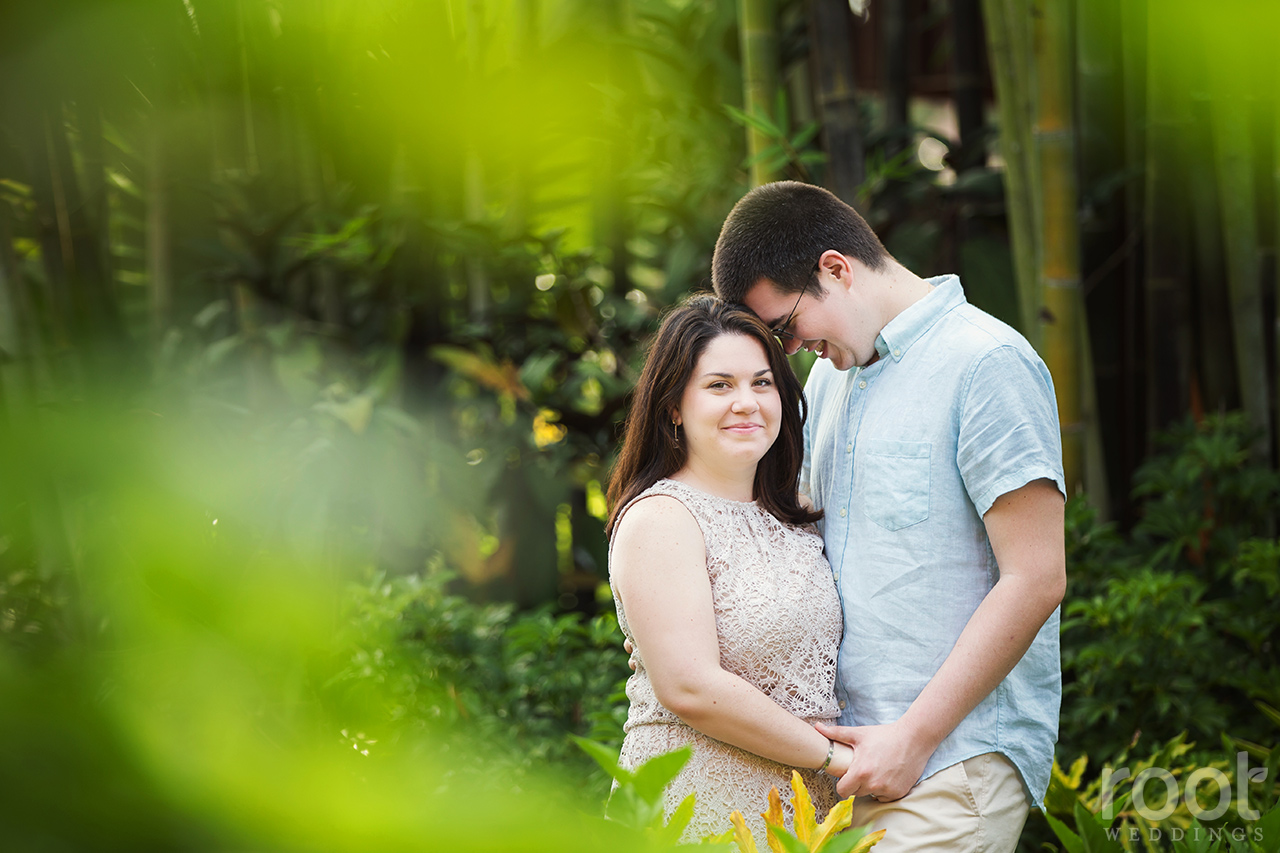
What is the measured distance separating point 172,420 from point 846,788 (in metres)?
1.26

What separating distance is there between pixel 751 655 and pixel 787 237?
0.61 m

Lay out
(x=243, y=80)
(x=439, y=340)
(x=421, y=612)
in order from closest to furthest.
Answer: (x=243, y=80), (x=421, y=612), (x=439, y=340)

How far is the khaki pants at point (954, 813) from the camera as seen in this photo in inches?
53.2

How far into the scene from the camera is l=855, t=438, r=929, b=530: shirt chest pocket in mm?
1406

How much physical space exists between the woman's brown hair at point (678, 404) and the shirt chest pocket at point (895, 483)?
0.13 meters

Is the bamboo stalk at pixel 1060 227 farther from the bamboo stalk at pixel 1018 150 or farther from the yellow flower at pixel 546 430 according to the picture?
the yellow flower at pixel 546 430

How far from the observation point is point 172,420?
222 millimetres

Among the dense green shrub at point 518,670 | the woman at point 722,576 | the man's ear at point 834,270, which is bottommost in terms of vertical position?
the dense green shrub at point 518,670

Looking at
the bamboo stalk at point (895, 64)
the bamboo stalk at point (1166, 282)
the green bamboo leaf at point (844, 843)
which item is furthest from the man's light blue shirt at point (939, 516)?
the bamboo stalk at point (895, 64)

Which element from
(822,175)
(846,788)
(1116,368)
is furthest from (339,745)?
(1116,368)

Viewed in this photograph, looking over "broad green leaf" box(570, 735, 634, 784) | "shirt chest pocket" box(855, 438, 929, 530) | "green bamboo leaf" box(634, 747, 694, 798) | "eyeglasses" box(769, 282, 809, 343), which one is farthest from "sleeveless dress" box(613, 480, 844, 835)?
"green bamboo leaf" box(634, 747, 694, 798)

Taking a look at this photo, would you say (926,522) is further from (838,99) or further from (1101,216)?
(1101,216)

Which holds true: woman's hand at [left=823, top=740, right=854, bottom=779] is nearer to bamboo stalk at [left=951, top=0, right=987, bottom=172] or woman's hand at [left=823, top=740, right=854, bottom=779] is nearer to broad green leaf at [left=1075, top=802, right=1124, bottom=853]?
broad green leaf at [left=1075, top=802, right=1124, bottom=853]

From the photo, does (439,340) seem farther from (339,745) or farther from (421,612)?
(339,745)
